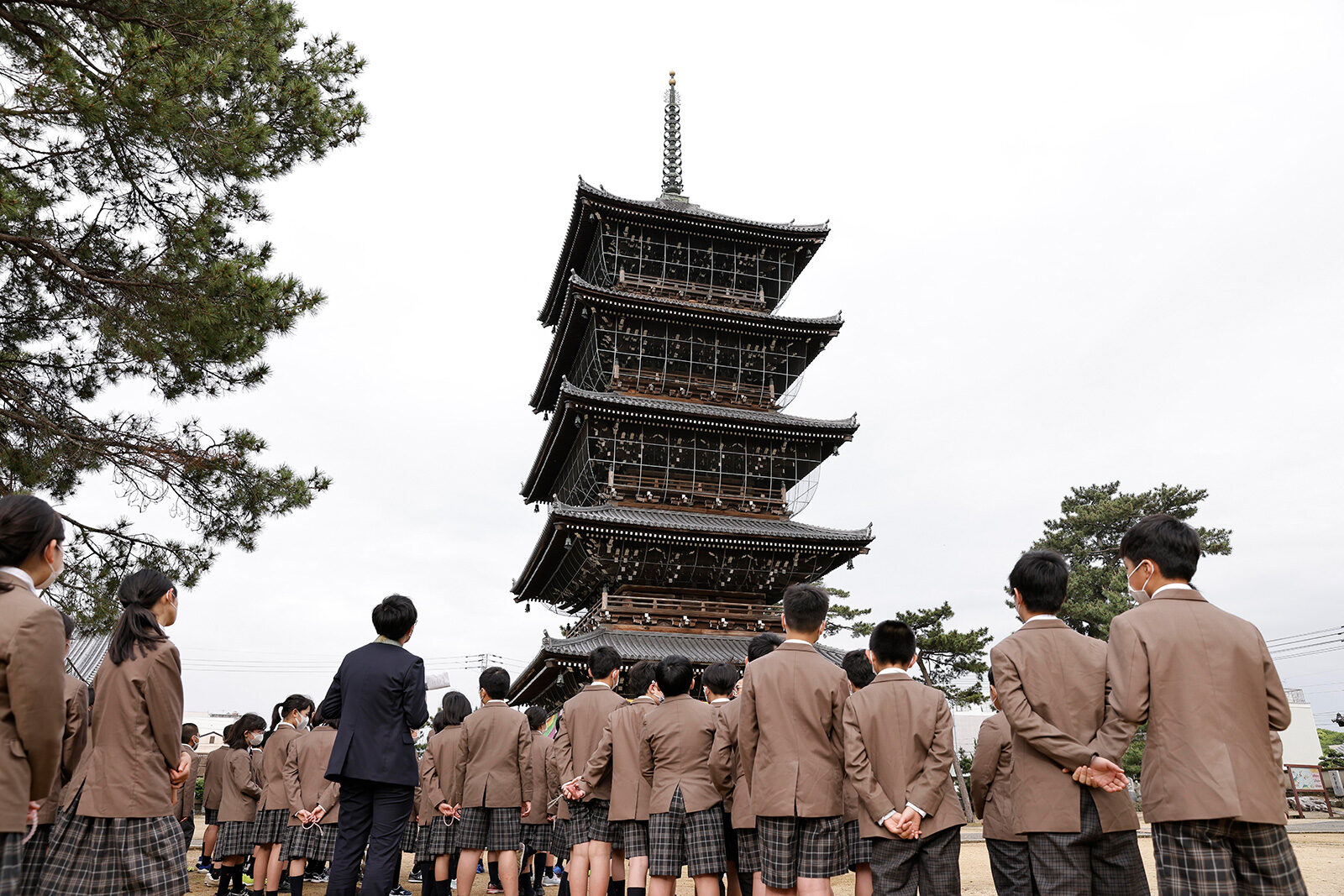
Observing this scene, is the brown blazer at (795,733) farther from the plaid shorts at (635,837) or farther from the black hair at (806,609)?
the plaid shorts at (635,837)

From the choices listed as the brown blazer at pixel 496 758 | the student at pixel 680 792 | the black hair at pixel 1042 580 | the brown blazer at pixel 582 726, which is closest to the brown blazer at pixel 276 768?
the brown blazer at pixel 496 758

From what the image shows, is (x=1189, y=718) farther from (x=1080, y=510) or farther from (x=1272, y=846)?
(x=1080, y=510)

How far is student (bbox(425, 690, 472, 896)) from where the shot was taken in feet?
23.7

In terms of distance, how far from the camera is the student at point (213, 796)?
350 inches

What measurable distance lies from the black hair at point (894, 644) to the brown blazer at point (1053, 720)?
22.4 inches

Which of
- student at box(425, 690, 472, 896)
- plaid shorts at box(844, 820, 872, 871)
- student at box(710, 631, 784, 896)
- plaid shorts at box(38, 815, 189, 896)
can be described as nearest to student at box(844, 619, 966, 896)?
plaid shorts at box(844, 820, 872, 871)

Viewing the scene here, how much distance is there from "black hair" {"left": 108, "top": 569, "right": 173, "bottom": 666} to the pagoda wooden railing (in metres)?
14.1

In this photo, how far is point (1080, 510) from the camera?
3509cm

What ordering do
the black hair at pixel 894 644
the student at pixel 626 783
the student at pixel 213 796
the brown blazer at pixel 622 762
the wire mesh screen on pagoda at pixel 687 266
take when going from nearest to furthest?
the black hair at pixel 894 644
the student at pixel 626 783
the brown blazer at pixel 622 762
the student at pixel 213 796
the wire mesh screen on pagoda at pixel 687 266

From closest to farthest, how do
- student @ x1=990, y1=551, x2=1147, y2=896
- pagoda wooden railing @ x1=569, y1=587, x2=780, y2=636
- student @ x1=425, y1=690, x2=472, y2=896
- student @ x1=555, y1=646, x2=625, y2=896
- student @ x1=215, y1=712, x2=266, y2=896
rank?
student @ x1=990, y1=551, x2=1147, y2=896 < student @ x1=555, y1=646, x2=625, y2=896 < student @ x1=425, y1=690, x2=472, y2=896 < student @ x1=215, y1=712, x2=266, y2=896 < pagoda wooden railing @ x1=569, y1=587, x2=780, y2=636

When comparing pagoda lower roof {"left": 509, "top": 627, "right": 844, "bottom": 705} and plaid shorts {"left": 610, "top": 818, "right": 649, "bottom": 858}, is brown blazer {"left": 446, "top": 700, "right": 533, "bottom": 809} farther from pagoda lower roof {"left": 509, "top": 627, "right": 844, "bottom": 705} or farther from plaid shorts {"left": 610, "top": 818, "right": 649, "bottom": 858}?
pagoda lower roof {"left": 509, "top": 627, "right": 844, "bottom": 705}

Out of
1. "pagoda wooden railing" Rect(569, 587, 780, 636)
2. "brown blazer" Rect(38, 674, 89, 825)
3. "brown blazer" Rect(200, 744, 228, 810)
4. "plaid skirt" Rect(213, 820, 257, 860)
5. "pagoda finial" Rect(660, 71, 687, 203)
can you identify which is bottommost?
"plaid skirt" Rect(213, 820, 257, 860)

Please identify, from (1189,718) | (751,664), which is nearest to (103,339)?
(751,664)

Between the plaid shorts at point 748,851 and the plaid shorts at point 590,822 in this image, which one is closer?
the plaid shorts at point 748,851
